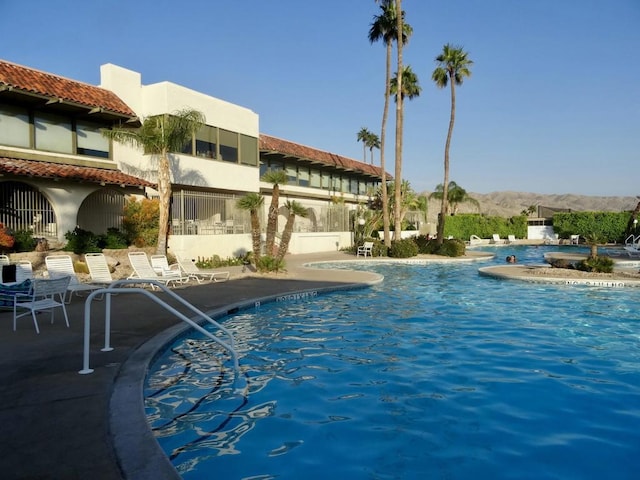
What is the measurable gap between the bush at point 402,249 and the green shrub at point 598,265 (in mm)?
8940

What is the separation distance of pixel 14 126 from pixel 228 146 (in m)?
9.43

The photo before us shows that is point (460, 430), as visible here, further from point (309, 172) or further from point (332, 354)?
point (309, 172)

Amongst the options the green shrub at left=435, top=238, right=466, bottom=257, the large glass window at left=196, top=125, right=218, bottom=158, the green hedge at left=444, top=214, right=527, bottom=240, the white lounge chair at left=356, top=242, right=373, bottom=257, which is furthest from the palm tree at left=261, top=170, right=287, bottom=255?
the green hedge at left=444, top=214, right=527, bottom=240

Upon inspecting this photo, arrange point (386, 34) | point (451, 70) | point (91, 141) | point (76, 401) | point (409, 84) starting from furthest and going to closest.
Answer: point (409, 84), point (451, 70), point (386, 34), point (91, 141), point (76, 401)

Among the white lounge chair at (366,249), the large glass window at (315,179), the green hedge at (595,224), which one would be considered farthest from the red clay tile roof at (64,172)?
the green hedge at (595,224)

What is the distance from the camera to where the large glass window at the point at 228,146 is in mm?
22312

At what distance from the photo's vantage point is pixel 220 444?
4.28m

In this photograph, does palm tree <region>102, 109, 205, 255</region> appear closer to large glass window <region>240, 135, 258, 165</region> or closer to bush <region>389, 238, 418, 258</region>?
large glass window <region>240, 135, 258, 165</region>

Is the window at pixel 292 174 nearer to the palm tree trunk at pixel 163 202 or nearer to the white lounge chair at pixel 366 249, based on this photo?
the white lounge chair at pixel 366 249

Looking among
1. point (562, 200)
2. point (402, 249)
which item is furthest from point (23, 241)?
Answer: point (562, 200)

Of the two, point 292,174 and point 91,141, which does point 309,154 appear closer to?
point 292,174

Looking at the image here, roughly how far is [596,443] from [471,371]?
207 cm

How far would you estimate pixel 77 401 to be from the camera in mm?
4285

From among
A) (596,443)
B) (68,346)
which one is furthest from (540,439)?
(68,346)
